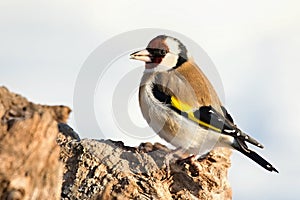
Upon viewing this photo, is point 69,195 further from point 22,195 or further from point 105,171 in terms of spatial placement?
point 22,195

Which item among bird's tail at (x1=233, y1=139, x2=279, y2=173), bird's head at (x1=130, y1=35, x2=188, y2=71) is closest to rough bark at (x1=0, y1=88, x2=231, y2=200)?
bird's tail at (x1=233, y1=139, x2=279, y2=173)

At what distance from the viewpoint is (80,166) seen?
515 cm

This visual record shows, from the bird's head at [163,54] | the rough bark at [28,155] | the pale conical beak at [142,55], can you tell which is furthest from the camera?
the bird's head at [163,54]

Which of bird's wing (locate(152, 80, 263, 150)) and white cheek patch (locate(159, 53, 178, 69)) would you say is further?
white cheek patch (locate(159, 53, 178, 69))

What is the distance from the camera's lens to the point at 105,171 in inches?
202

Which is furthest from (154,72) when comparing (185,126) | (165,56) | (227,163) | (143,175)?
(143,175)

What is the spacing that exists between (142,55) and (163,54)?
26 centimetres

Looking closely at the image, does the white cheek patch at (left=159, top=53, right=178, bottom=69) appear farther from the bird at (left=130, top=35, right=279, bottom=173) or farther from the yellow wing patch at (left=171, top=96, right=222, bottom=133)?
the yellow wing patch at (left=171, top=96, right=222, bottom=133)

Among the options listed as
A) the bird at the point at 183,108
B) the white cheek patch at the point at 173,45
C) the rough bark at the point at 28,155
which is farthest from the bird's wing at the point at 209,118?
the rough bark at the point at 28,155

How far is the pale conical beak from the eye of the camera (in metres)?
7.27

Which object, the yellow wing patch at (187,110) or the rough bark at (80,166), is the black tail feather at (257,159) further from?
the rough bark at (80,166)

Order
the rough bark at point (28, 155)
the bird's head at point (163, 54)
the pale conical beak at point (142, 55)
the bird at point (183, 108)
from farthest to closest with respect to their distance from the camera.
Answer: the bird's head at point (163, 54) < the pale conical beak at point (142, 55) < the bird at point (183, 108) < the rough bark at point (28, 155)

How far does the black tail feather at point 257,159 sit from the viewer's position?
702cm

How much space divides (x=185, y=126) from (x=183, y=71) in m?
0.78
